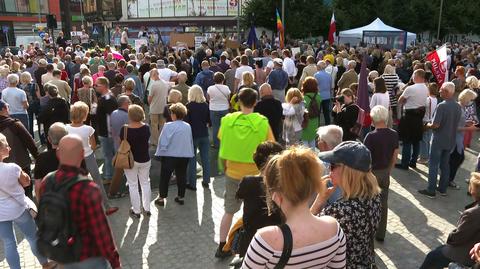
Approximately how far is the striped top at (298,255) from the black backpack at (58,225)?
143cm

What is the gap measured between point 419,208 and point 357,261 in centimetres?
424

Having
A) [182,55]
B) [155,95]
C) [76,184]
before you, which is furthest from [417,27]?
[76,184]

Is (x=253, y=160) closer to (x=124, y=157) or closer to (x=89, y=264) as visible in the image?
(x=89, y=264)

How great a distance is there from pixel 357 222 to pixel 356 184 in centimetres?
26

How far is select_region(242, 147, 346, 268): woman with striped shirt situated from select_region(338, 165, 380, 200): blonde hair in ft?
2.06

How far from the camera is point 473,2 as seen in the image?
120 ft

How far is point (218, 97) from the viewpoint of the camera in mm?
9047

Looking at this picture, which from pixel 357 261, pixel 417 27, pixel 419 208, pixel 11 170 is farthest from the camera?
pixel 417 27

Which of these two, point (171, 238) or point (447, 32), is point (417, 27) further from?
point (171, 238)

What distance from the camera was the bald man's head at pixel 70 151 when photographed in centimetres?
311

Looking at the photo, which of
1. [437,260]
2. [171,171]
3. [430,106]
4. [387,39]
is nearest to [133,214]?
[171,171]

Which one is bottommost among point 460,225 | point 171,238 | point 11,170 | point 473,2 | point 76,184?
point 171,238

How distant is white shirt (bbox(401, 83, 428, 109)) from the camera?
795cm

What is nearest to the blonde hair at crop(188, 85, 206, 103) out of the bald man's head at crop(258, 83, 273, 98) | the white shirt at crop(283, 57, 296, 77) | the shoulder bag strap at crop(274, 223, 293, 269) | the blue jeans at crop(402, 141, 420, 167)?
the bald man's head at crop(258, 83, 273, 98)
